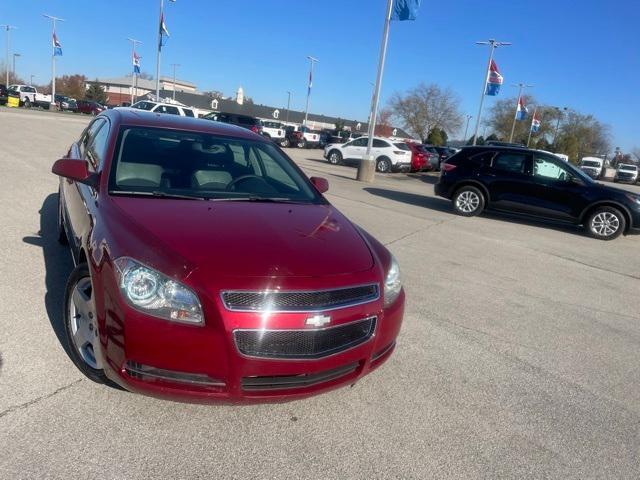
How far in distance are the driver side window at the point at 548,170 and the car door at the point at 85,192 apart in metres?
9.01

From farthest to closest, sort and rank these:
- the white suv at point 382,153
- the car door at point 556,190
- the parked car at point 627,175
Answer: the parked car at point 627,175, the white suv at point 382,153, the car door at point 556,190

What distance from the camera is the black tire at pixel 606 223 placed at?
1045 cm

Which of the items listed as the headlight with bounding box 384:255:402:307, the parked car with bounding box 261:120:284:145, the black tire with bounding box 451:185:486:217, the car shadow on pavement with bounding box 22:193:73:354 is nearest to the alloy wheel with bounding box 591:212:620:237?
the black tire with bounding box 451:185:486:217

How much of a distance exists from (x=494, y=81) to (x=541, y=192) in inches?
777

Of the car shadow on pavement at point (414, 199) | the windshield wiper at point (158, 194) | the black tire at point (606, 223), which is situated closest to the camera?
the windshield wiper at point (158, 194)

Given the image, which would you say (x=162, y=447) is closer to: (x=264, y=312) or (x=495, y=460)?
(x=264, y=312)

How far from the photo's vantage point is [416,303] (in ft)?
16.6

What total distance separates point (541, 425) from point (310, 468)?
62.1 inches

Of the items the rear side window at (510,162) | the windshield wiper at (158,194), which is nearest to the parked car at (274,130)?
the rear side window at (510,162)

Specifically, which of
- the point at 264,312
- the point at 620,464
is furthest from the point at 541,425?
the point at 264,312

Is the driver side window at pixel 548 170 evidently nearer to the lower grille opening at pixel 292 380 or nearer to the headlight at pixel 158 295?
the lower grille opening at pixel 292 380

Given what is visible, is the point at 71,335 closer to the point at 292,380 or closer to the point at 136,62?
the point at 292,380

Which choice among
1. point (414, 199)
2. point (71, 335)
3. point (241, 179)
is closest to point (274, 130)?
point (414, 199)

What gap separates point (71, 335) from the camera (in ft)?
10.3
